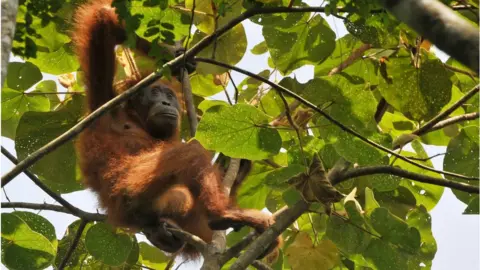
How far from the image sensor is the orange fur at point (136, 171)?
3.77 metres

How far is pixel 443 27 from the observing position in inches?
55.3

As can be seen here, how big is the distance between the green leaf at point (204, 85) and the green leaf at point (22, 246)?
1543 mm

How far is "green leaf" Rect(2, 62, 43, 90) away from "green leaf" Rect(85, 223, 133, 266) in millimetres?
881

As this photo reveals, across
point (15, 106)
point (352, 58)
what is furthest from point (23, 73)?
point (352, 58)

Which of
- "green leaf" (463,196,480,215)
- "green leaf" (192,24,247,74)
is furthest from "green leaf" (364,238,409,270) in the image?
"green leaf" (192,24,247,74)

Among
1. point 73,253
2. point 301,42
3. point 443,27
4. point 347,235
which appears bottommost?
point 73,253

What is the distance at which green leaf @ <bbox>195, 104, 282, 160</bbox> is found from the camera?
115 inches

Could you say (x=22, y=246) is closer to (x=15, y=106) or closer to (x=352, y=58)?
(x=15, y=106)

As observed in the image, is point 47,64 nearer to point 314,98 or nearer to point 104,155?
point 104,155

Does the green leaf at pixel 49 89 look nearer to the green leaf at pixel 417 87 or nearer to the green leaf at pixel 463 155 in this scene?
the green leaf at pixel 417 87

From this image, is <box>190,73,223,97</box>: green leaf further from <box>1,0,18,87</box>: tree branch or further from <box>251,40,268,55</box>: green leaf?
<box>1,0,18,87</box>: tree branch

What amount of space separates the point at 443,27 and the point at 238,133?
1635 millimetres

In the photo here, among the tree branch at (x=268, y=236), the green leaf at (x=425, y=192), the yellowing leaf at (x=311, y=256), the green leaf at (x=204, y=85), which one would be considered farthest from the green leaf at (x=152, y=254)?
the tree branch at (x=268, y=236)

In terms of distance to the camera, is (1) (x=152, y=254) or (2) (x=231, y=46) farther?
(1) (x=152, y=254)
